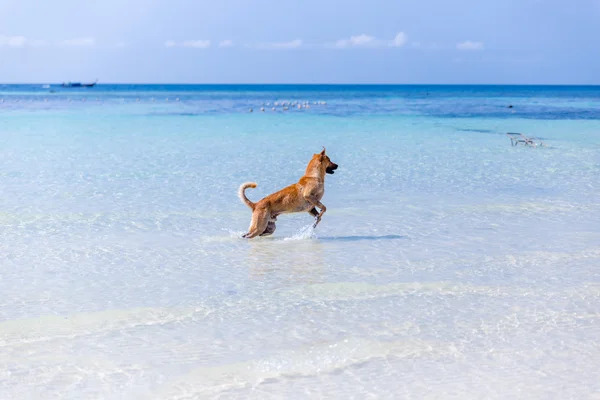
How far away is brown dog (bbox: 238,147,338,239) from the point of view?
929cm

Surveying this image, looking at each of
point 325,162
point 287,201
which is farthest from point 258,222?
point 325,162

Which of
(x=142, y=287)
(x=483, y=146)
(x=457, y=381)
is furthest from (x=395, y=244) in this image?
(x=483, y=146)

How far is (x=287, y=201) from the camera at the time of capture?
9.41m

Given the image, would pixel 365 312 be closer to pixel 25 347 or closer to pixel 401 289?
pixel 401 289

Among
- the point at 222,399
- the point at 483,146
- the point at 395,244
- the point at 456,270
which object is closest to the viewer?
the point at 222,399

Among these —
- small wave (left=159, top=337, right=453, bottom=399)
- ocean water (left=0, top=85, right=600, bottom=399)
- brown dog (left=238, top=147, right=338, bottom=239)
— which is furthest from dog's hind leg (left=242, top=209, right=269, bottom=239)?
small wave (left=159, top=337, right=453, bottom=399)

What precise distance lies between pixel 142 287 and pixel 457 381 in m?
3.47

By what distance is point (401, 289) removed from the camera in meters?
7.14

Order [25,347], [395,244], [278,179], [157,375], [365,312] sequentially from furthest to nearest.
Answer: [278,179], [395,244], [365,312], [25,347], [157,375]

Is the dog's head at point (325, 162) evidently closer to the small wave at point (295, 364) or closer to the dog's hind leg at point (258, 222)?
the dog's hind leg at point (258, 222)

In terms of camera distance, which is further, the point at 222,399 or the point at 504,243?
the point at 504,243

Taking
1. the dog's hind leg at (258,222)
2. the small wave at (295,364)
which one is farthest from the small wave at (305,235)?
the small wave at (295,364)

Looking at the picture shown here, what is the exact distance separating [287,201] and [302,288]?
7.80 feet

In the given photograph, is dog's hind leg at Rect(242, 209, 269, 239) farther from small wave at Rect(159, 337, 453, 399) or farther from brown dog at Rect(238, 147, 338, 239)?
small wave at Rect(159, 337, 453, 399)
